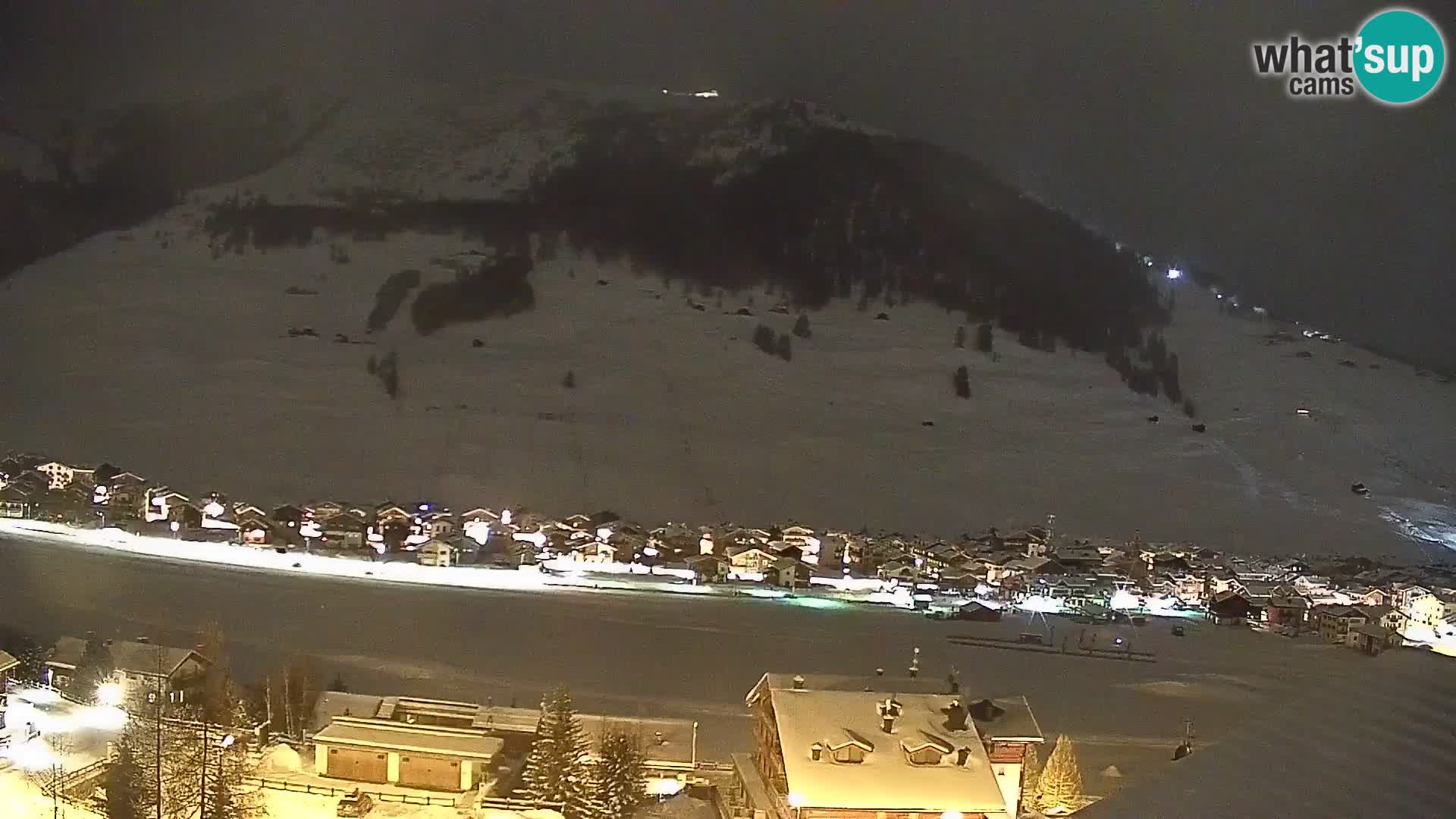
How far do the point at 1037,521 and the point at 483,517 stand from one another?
5.83 metres

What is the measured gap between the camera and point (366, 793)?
3738 mm

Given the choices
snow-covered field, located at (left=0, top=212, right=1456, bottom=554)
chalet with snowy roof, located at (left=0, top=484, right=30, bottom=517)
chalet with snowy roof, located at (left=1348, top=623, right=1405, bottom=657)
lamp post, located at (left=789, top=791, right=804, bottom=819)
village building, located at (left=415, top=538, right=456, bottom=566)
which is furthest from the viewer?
snow-covered field, located at (left=0, top=212, right=1456, bottom=554)

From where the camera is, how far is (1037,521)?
11484mm

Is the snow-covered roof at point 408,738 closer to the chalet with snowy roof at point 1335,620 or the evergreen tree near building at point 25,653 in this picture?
the evergreen tree near building at point 25,653

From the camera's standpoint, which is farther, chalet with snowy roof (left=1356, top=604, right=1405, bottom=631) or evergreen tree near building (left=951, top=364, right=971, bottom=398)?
evergreen tree near building (left=951, top=364, right=971, bottom=398)

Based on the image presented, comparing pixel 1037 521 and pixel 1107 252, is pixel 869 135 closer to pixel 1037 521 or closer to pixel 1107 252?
pixel 1107 252

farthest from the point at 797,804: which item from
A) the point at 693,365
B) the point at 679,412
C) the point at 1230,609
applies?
the point at 693,365

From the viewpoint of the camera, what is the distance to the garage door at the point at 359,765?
12.8ft

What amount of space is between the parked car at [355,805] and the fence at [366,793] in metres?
0.04

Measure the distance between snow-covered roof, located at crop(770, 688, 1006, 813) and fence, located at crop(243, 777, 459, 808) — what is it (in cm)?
123

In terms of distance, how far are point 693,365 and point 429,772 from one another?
477 inches

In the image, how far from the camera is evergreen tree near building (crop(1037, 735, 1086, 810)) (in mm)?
3818

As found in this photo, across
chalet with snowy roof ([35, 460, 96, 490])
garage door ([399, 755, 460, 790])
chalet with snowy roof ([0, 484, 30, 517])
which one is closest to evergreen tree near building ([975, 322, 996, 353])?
chalet with snowy roof ([35, 460, 96, 490])

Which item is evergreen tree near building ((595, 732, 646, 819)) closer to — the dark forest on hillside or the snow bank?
the snow bank
